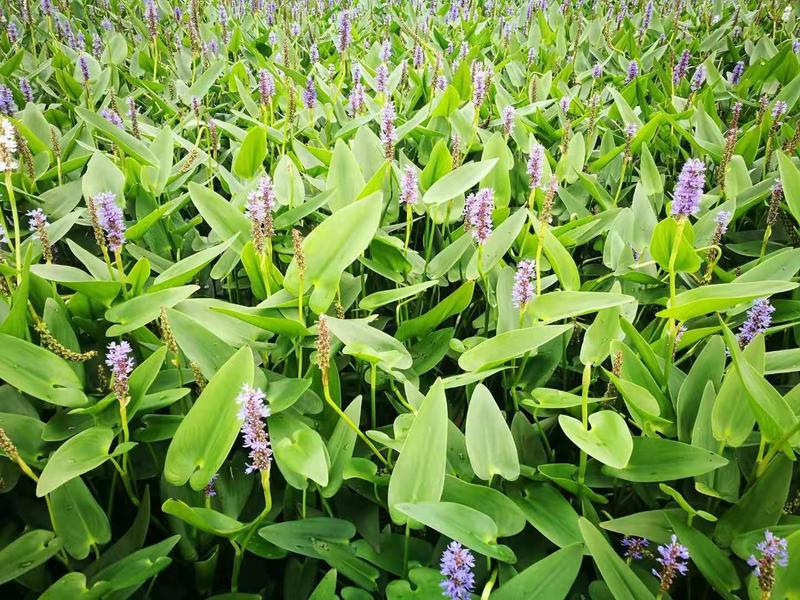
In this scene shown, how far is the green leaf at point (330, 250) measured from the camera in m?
1.17

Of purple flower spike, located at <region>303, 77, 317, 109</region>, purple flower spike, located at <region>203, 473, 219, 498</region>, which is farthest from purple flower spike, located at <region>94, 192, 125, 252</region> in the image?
purple flower spike, located at <region>303, 77, 317, 109</region>

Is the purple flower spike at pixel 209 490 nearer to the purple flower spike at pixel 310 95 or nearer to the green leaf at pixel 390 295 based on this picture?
the green leaf at pixel 390 295

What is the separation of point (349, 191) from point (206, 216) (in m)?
0.36

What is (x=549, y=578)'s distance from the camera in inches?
32.2

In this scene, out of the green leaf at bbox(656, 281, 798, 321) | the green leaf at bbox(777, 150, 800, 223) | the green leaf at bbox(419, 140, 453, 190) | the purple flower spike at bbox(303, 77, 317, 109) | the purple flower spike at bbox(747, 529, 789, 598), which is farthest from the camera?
the purple flower spike at bbox(303, 77, 317, 109)

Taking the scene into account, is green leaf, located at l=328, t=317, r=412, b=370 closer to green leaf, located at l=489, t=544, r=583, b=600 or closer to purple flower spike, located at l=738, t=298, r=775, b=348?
green leaf, located at l=489, t=544, r=583, b=600

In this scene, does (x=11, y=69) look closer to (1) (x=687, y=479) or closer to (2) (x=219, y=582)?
(2) (x=219, y=582)

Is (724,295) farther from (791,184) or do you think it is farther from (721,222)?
(791,184)

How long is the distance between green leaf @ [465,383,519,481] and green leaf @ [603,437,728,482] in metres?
0.18

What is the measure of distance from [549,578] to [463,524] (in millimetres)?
135

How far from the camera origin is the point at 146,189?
1.62m

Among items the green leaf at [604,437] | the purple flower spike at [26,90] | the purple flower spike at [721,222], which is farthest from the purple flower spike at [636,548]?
the purple flower spike at [26,90]

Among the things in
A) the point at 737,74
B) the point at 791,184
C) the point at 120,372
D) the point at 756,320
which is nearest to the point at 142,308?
the point at 120,372

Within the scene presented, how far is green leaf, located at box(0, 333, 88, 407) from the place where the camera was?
1.00m
